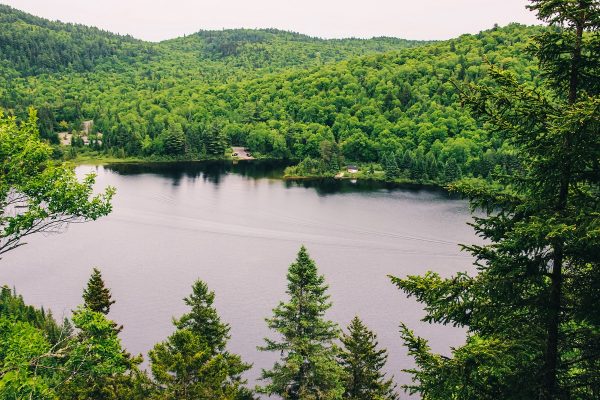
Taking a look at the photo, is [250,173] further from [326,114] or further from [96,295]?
[96,295]

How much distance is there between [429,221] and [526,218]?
5733 cm

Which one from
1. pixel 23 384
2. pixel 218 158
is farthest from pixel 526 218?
pixel 218 158

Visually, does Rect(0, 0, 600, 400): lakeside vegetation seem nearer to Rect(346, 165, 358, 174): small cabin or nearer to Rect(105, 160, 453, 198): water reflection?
Rect(105, 160, 453, 198): water reflection

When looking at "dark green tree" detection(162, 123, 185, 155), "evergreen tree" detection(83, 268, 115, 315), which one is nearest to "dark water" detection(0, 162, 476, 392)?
"evergreen tree" detection(83, 268, 115, 315)

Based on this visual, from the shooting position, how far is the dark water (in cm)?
4053

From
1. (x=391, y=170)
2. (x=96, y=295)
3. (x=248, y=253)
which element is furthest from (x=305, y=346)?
(x=391, y=170)

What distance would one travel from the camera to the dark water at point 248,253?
133 feet

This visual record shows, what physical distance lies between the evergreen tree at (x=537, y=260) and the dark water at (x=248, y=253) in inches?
1096

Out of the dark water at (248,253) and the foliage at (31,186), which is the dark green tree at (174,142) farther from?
the foliage at (31,186)

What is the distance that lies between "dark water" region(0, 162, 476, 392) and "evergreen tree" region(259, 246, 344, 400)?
12193mm

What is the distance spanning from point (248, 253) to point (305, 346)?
32.4 meters

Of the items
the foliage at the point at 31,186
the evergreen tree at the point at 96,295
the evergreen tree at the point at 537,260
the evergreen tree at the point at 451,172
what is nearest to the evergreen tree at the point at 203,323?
the evergreen tree at the point at 96,295

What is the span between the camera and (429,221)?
63.5 metres

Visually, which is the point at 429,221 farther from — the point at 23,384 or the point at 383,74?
the point at 383,74
